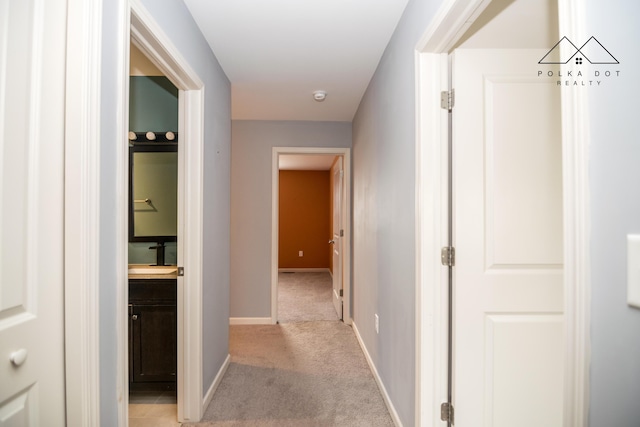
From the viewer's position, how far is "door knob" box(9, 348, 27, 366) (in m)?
0.78

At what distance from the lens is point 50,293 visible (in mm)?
877

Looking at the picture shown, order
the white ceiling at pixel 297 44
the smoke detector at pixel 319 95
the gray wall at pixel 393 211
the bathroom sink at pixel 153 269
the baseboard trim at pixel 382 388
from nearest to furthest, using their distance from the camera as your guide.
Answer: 1. the gray wall at pixel 393 211
2. the white ceiling at pixel 297 44
3. the baseboard trim at pixel 382 388
4. the bathroom sink at pixel 153 269
5. the smoke detector at pixel 319 95

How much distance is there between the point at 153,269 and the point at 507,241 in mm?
2225

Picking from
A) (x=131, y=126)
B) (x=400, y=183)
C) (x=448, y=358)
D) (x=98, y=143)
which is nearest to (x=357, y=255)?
(x=400, y=183)

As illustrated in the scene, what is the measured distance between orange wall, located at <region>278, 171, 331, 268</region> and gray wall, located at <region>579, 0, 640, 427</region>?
22.1ft

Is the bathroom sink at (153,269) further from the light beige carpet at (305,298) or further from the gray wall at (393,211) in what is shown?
the light beige carpet at (305,298)

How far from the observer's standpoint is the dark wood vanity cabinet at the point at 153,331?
2.11 meters

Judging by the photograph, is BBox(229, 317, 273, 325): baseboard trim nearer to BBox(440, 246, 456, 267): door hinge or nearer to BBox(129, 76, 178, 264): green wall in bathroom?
BBox(129, 76, 178, 264): green wall in bathroom

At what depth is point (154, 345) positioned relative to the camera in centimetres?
211

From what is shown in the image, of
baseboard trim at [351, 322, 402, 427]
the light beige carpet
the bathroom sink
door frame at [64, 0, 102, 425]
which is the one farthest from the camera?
the light beige carpet

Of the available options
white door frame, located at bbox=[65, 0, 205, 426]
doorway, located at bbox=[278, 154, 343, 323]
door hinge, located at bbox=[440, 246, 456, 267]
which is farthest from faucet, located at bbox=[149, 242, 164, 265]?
doorway, located at bbox=[278, 154, 343, 323]

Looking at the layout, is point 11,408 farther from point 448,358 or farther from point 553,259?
point 553,259

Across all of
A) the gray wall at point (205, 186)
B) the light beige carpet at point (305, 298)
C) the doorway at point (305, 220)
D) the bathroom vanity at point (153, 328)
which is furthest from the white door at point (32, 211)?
the doorway at point (305, 220)

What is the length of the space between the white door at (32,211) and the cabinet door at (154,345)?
127 centimetres
